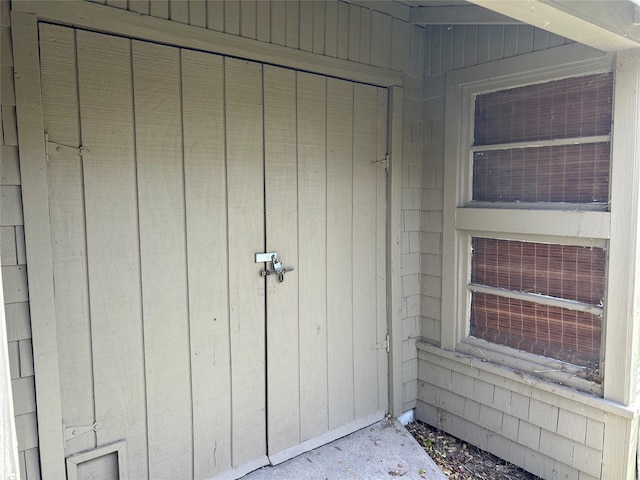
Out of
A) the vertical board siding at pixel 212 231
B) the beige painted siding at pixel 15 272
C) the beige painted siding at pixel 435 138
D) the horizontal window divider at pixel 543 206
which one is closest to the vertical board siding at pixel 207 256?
the vertical board siding at pixel 212 231

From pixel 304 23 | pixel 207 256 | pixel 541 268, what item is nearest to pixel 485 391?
pixel 541 268

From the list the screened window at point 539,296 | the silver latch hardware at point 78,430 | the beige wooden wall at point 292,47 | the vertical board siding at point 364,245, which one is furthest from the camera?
the vertical board siding at point 364,245

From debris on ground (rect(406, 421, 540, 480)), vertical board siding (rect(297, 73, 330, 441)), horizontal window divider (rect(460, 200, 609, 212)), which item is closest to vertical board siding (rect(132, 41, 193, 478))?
vertical board siding (rect(297, 73, 330, 441))

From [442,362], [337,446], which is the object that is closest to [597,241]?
[442,362]

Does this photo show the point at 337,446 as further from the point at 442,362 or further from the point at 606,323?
the point at 606,323

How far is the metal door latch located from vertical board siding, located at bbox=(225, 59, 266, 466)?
40mm

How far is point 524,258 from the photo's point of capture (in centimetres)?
253

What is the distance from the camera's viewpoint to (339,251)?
8.56ft

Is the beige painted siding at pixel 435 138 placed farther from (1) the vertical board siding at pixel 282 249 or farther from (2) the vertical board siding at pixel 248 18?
(2) the vertical board siding at pixel 248 18

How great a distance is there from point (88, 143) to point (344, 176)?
4.32ft

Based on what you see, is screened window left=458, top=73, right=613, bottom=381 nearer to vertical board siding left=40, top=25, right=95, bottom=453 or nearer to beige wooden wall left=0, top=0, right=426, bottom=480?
beige wooden wall left=0, top=0, right=426, bottom=480

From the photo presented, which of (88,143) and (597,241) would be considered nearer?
(88,143)

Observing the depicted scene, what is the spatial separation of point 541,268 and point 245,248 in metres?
1.58

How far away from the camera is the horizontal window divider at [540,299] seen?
2.27 metres
